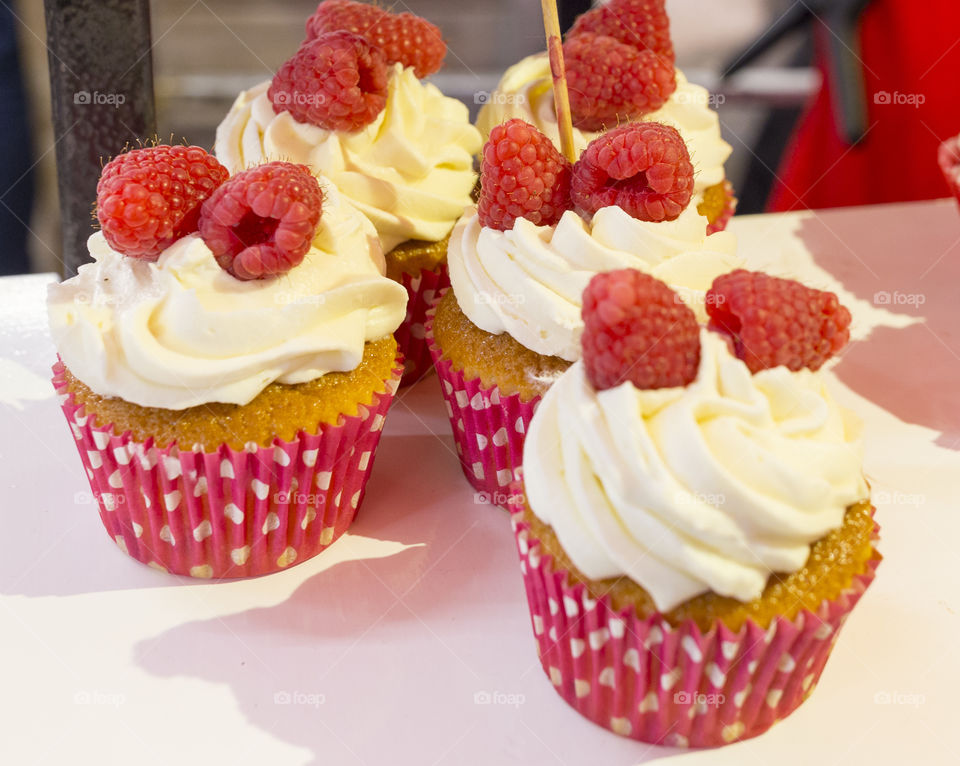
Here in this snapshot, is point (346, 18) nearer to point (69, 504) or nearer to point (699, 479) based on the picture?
point (69, 504)

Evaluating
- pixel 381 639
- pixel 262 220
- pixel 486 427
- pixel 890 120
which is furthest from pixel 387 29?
pixel 890 120

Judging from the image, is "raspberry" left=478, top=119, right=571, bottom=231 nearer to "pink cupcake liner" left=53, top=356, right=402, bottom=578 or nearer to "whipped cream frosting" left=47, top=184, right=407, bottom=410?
"whipped cream frosting" left=47, top=184, right=407, bottom=410

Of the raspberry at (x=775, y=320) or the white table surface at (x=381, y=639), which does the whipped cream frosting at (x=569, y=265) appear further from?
the white table surface at (x=381, y=639)

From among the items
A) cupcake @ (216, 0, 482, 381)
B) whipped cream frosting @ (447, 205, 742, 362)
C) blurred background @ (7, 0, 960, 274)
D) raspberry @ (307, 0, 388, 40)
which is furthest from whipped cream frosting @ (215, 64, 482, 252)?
blurred background @ (7, 0, 960, 274)

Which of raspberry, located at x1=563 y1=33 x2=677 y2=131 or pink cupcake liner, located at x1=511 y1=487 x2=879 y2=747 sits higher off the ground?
raspberry, located at x1=563 y1=33 x2=677 y2=131

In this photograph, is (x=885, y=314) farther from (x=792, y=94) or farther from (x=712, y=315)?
(x=792, y=94)

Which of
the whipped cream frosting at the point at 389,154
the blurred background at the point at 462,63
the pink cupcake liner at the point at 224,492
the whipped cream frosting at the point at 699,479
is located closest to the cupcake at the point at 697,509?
the whipped cream frosting at the point at 699,479
